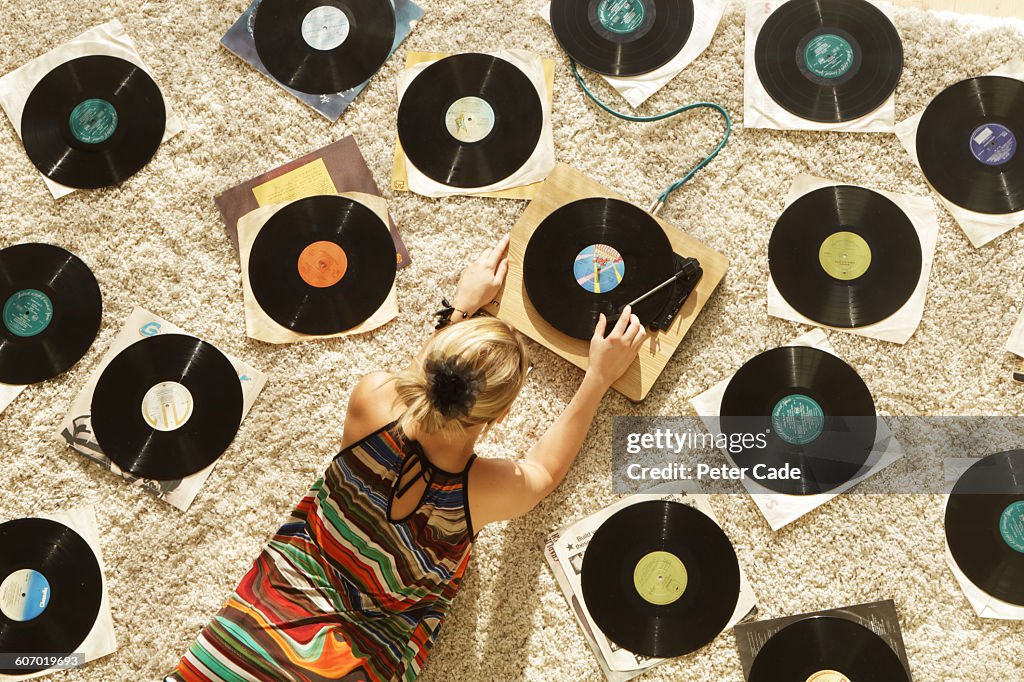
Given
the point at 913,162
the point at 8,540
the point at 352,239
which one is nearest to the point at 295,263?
the point at 352,239

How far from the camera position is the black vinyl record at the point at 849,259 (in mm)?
1591

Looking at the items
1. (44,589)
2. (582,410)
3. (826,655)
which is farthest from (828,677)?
(44,589)

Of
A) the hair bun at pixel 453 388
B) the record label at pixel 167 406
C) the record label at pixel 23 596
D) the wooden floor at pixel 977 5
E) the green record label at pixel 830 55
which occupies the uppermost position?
the wooden floor at pixel 977 5

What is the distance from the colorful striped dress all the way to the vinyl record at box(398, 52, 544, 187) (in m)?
0.71

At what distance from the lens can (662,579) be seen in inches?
60.8

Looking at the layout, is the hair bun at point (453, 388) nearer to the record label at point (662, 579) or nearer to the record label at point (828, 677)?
the record label at point (662, 579)

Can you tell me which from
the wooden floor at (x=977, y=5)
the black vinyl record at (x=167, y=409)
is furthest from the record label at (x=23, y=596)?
the wooden floor at (x=977, y=5)

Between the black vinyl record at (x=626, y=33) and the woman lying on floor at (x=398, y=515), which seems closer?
the woman lying on floor at (x=398, y=515)

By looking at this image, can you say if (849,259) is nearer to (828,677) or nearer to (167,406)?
(828,677)

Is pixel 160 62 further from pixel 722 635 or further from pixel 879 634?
pixel 879 634

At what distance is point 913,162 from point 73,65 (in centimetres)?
188

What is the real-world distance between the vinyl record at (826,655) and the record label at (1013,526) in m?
0.33

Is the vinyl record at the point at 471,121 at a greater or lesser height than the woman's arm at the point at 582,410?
greater

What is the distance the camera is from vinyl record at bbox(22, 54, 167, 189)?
174 cm
